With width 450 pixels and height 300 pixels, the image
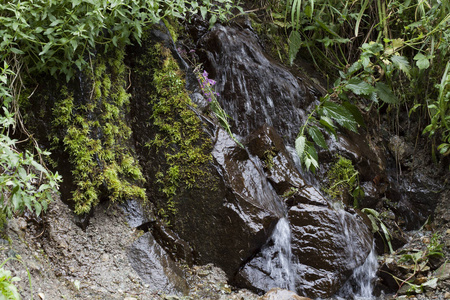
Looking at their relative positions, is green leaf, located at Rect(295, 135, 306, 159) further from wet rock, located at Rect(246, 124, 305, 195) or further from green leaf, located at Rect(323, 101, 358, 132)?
green leaf, located at Rect(323, 101, 358, 132)

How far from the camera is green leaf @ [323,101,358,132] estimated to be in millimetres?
3918

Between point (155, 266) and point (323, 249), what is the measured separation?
1.42m

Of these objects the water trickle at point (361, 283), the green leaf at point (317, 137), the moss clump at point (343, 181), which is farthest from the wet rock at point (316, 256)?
the green leaf at point (317, 137)

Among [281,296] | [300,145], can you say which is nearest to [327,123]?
[300,145]

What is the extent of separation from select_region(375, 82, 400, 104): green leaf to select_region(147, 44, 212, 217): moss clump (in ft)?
7.10

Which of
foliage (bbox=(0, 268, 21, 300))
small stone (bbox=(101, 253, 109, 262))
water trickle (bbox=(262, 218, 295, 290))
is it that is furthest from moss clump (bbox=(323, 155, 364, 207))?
foliage (bbox=(0, 268, 21, 300))

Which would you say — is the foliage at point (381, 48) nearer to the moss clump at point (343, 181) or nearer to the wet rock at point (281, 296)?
the moss clump at point (343, 181)

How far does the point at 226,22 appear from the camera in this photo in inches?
179

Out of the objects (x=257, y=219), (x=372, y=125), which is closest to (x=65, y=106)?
(x=257, y=219)

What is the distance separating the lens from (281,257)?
3.14 m

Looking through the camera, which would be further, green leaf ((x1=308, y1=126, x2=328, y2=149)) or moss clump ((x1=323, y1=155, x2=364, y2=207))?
moss clump ((x1=323, y1=155, x2=364, y2=207))

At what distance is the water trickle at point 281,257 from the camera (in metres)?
3.07

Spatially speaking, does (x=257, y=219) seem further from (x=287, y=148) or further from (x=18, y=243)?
(x=18, y=243)

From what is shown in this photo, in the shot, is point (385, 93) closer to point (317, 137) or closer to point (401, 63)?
point (401, 63)
